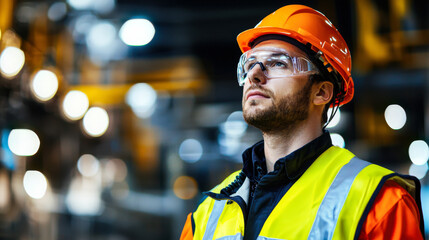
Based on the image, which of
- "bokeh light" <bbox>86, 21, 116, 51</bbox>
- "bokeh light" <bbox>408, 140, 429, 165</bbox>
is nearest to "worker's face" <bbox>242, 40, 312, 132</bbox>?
"bokeh light" <bbox>86, 21, 116, 51</bbox>

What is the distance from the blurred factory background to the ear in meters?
4.96

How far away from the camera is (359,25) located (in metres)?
6.88

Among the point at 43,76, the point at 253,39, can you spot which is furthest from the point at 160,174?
the point at 253,39

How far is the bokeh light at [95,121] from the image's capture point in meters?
9.74

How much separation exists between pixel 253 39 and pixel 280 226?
1.01 meters

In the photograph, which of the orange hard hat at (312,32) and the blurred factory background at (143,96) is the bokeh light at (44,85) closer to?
the blurred factory background at (143,96)

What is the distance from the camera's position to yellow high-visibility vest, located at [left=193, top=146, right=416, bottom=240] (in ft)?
5.06

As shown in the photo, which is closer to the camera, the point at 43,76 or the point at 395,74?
the point at 43,76

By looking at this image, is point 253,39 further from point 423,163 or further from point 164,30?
point 423,163

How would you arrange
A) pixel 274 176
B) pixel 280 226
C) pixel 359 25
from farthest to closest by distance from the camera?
1. pixel 359 25
2. pixel 274 176
3. pixel 280 226

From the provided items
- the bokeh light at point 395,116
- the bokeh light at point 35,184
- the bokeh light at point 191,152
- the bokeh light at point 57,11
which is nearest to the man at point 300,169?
the bokeh light at point 57,11

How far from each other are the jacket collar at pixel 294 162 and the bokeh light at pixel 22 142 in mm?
8788

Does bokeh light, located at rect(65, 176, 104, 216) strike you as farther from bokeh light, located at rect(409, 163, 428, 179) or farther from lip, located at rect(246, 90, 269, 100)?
lip, located at rect(246, 90, 269, 100)

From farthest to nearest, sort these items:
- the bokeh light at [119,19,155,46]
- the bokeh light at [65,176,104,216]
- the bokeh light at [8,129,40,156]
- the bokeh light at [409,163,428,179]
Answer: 1. the bokeh light at [409,163,428,179]
2. the bokeh light at [65,176,104,216]
3. the bokeh light at [8,129,40,156]
4. the bokeh light at [119,19,155,46]
